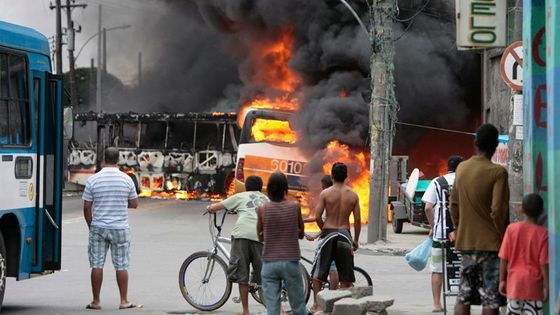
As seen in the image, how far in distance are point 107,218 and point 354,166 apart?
616 inches

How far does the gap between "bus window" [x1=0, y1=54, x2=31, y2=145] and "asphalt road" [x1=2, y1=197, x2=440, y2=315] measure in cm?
188

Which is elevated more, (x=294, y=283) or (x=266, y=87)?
(x=266, y=87)

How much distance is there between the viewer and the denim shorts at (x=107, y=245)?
437 inches

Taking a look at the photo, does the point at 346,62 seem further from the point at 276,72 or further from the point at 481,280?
the point at 481,280

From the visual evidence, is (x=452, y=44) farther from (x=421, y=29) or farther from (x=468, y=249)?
(x=468, y=249)

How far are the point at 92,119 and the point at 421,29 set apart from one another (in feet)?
47.5

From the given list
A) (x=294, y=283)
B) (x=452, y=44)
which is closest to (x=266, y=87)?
(x=452, y=44)

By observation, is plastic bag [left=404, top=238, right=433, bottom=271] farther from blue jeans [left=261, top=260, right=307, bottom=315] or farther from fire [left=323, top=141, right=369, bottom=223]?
fire [left=323, top=141, right=369, bottom=223]

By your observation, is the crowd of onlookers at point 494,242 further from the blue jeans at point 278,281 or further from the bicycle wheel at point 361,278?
the bicycle wheel at point 361,278

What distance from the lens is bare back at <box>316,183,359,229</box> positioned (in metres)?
10.4

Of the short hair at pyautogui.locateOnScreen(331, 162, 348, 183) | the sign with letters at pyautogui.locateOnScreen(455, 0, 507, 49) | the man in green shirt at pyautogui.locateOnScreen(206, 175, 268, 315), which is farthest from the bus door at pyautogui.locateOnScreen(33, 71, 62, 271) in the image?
the sign with letters at pyautogui.locateOnScreen(455, 0, 507, 49)

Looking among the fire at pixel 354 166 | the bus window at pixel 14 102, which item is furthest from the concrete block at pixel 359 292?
the fire at pixel 354 166

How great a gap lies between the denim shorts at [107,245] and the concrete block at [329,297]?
227 cm

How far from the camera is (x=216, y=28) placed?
33.5 meters
